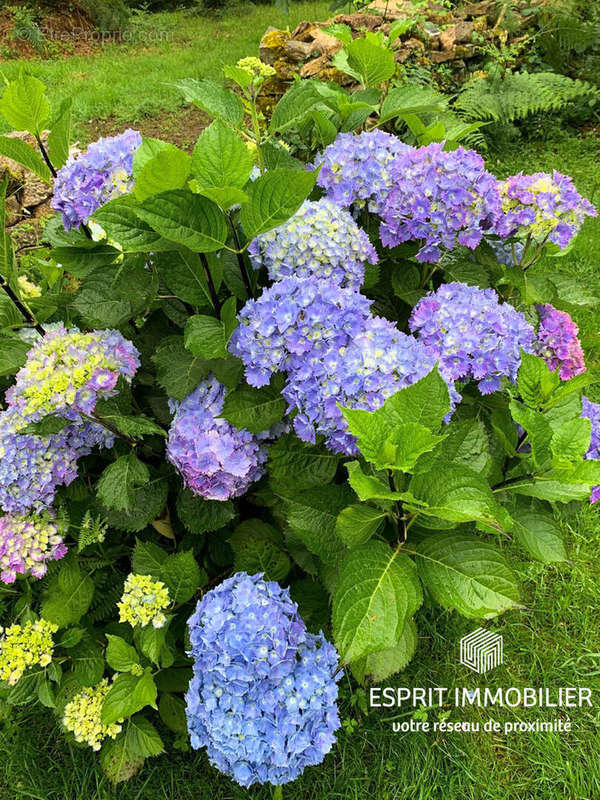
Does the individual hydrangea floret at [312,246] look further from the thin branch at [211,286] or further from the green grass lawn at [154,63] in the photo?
the green grass lawn at [154,63]

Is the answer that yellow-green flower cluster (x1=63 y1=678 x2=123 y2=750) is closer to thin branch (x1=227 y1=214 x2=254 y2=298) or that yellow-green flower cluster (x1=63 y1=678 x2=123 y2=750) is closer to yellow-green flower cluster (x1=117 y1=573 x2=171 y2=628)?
yellow-green flower cluster (x1=117 y1=573 x2=171 y2=628)

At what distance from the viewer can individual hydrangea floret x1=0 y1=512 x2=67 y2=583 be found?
1499mm

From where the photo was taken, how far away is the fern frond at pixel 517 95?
4.95 m

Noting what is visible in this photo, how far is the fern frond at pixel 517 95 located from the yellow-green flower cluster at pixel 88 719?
490 cm

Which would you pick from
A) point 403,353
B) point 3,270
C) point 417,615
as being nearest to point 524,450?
point 403,353

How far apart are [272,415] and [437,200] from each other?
67 cm

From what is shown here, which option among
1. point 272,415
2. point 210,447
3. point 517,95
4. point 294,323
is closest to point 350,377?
point 294,323

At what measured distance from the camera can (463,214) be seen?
1507 mm

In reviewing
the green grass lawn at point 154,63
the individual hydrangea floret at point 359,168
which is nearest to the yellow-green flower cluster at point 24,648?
the individual hydrangea floret at point 359,168

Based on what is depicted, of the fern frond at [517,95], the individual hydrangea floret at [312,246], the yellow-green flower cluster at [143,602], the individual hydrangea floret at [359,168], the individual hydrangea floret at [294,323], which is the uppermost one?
the individual hydrangea floret at [359,168]

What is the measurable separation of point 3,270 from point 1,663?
96 centimetres

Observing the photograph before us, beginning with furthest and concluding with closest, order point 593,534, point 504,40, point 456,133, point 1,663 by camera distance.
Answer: point 504,40, point 593,534, point 456,133, point 1,663

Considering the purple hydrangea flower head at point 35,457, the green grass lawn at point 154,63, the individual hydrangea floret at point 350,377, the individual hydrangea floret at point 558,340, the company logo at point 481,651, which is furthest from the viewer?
the green grass lawn at point 154,63

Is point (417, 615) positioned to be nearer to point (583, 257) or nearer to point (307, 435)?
point (307, 435)
